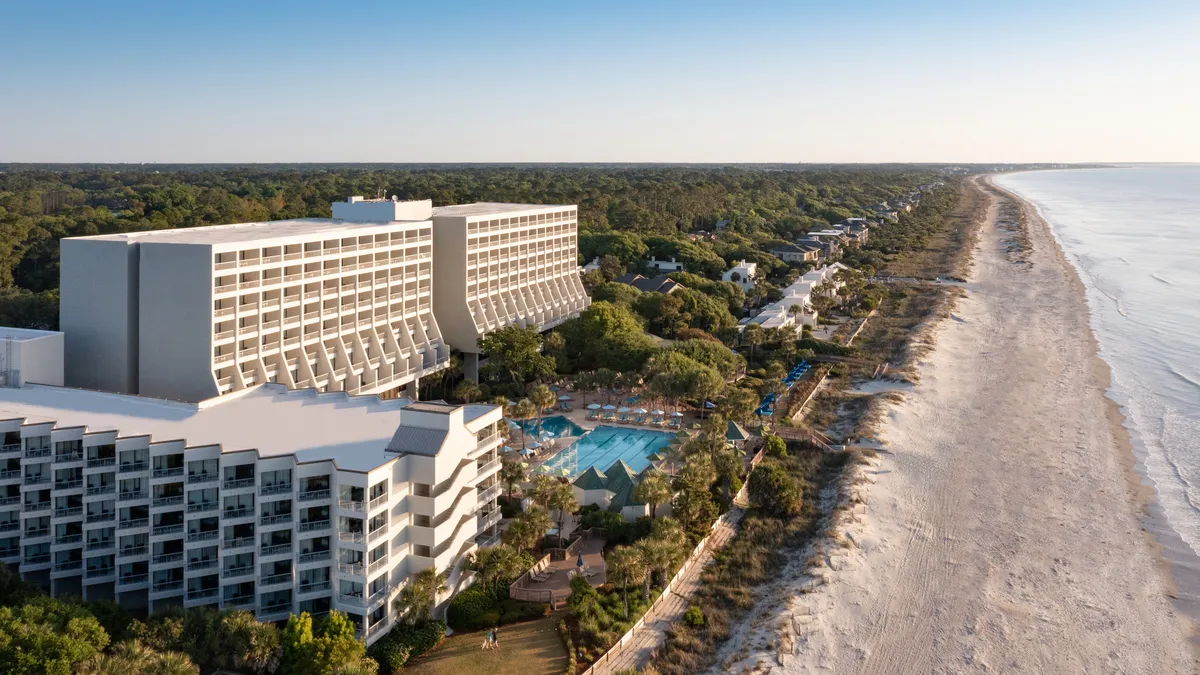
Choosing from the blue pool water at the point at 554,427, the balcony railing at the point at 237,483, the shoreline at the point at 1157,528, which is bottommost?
the shoreline at the point at 1157,528

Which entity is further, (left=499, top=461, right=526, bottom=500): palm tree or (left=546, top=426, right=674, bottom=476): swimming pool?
(left=546, top=426, right=674, bottom=476): swimming pool

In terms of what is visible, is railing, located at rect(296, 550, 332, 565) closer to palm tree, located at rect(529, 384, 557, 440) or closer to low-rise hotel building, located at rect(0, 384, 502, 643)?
low-rise hotel building, located at rect(0, 384, 502, 643)

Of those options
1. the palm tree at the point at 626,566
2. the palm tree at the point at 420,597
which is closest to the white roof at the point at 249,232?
the palm tree at the point at 420,597

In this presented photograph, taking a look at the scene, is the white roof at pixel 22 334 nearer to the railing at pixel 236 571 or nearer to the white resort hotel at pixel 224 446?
the white resort hotel at pixel 224 446

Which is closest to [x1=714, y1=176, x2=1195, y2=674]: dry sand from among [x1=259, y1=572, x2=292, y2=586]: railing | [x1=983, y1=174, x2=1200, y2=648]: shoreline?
[x1=983, y1=174, x2=1200, y2=648]: shoreline

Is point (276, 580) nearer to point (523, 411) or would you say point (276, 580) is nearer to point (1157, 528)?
point (523, 411)

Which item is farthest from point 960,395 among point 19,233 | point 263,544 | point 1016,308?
point 19,233

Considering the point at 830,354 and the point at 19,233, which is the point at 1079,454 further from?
the point at 19,233
